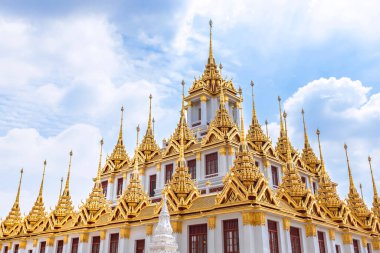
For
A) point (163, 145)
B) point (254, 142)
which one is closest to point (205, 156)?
point (254, 142)

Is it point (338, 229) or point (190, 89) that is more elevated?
point (190, 89)

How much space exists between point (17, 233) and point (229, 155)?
24.0m

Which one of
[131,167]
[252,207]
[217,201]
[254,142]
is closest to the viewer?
[252,207]

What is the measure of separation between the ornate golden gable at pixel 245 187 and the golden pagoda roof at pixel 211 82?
1743cm

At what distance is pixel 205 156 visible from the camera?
3194 centimetres

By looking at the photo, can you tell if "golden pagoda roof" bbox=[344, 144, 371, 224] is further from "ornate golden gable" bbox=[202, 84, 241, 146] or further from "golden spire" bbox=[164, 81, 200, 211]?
"golden spire" bbox=[164, 81, 200, 211]

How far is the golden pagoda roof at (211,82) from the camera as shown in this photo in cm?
4009

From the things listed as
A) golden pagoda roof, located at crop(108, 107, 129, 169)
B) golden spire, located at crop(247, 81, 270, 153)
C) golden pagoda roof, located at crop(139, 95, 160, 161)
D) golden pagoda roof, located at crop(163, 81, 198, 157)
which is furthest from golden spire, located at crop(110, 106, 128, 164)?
golden spire, located at crop(247, 81, 270, 153)

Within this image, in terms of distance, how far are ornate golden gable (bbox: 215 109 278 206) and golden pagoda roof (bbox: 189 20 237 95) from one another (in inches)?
686

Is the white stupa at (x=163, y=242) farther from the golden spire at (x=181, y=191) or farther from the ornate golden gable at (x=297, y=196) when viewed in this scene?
the ornate golden gable at (x=297, y=196)

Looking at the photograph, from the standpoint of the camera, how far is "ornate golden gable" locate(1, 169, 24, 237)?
41.6 m

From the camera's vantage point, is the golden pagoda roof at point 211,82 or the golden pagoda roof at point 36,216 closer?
the golden pagoda roof at point 36,216

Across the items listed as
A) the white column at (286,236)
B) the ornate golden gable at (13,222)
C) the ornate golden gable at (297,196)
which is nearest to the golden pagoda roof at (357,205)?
the ornate golden gable at (297,196)

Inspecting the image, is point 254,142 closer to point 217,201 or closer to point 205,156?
point 205,156
